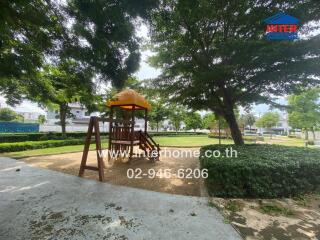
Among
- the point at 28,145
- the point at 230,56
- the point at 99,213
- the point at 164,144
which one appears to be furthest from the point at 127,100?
the point at 164,144

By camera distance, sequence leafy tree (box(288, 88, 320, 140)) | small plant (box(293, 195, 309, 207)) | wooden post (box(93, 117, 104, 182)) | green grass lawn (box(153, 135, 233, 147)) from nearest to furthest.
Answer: small plant (box(293, 195, 309, 207)) < wooden post (box(93, 117, 104, 182)) < green grass lawn (box(153, 135, 233, 147)) < leafy tree (box(288, 88, 320, 140))

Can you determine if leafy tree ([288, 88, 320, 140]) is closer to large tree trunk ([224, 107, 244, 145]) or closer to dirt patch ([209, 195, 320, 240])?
large tree trunk ([224, 107, 244, 145])

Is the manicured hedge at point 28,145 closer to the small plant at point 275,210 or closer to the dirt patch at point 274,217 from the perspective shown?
the dirt patch at point 274,217

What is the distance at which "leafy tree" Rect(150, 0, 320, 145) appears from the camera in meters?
6.63

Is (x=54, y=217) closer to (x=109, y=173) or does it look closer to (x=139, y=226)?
(x=139, y=226)

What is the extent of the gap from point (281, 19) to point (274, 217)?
6.77m

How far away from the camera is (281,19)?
7027 millimetres

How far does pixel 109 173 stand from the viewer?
266 inches

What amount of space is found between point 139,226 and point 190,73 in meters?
7.49

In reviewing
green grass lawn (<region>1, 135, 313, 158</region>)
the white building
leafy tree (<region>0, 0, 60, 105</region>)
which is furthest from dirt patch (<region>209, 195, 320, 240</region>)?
the white building

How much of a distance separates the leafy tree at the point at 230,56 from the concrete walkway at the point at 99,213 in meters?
4.74

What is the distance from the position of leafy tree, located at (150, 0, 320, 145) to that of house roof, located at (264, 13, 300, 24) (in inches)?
7.0

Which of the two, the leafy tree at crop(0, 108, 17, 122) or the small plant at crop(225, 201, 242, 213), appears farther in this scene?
the leafy tree at crop(0, 108, 17, 122)

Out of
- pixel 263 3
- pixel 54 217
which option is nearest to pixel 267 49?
pixel 263 3
